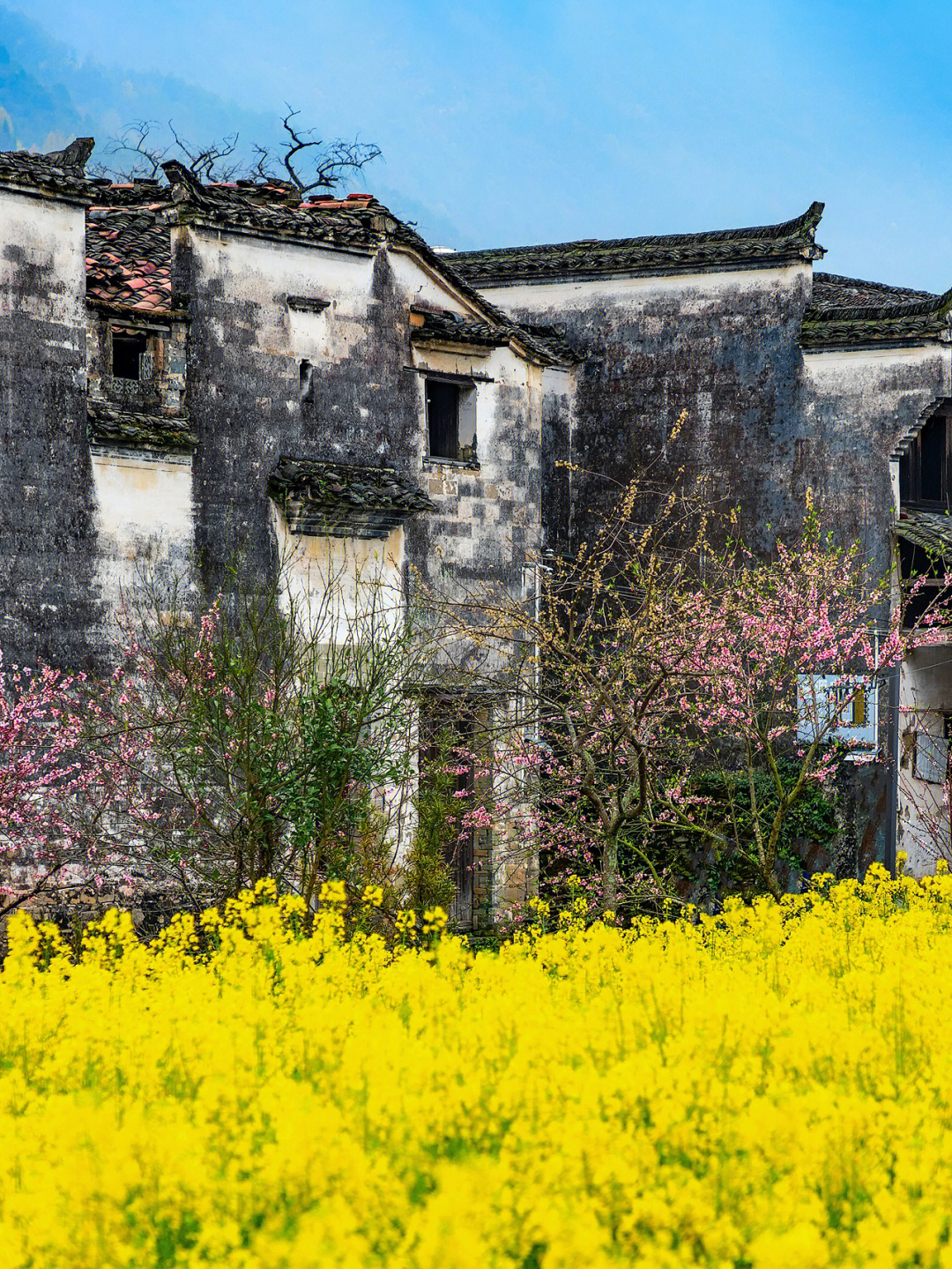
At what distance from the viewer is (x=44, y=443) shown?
14375 mm

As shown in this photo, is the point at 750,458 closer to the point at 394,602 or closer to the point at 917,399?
the point at 917,399

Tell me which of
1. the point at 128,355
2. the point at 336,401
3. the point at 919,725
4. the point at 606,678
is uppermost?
the point at 128,355

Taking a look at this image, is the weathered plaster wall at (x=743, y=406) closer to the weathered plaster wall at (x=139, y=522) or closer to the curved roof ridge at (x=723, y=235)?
the curved roof ridge at (x=723, y=235)

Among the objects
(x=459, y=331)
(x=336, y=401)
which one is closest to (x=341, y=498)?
(x=336, y=401)

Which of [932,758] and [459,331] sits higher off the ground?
[459,331]

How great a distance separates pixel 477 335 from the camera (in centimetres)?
1780

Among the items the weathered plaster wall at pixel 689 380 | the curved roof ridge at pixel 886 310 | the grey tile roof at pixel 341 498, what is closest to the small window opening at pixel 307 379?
the grey tile roof at pixel 341 498

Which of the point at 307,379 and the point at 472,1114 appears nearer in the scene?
the point at 472,1114

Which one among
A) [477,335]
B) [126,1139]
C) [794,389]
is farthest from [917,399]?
[126,1139]

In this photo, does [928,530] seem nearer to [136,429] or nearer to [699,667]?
[699,667]

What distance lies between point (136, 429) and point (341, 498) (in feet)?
7.84

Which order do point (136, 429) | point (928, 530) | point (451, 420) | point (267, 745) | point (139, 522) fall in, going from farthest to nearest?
point (928, 530)
point (451, 420)
point (139, 522)
point (136, 429)
point (267, 745)

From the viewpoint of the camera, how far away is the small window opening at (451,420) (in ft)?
59.5

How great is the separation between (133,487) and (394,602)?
326 centimetres
